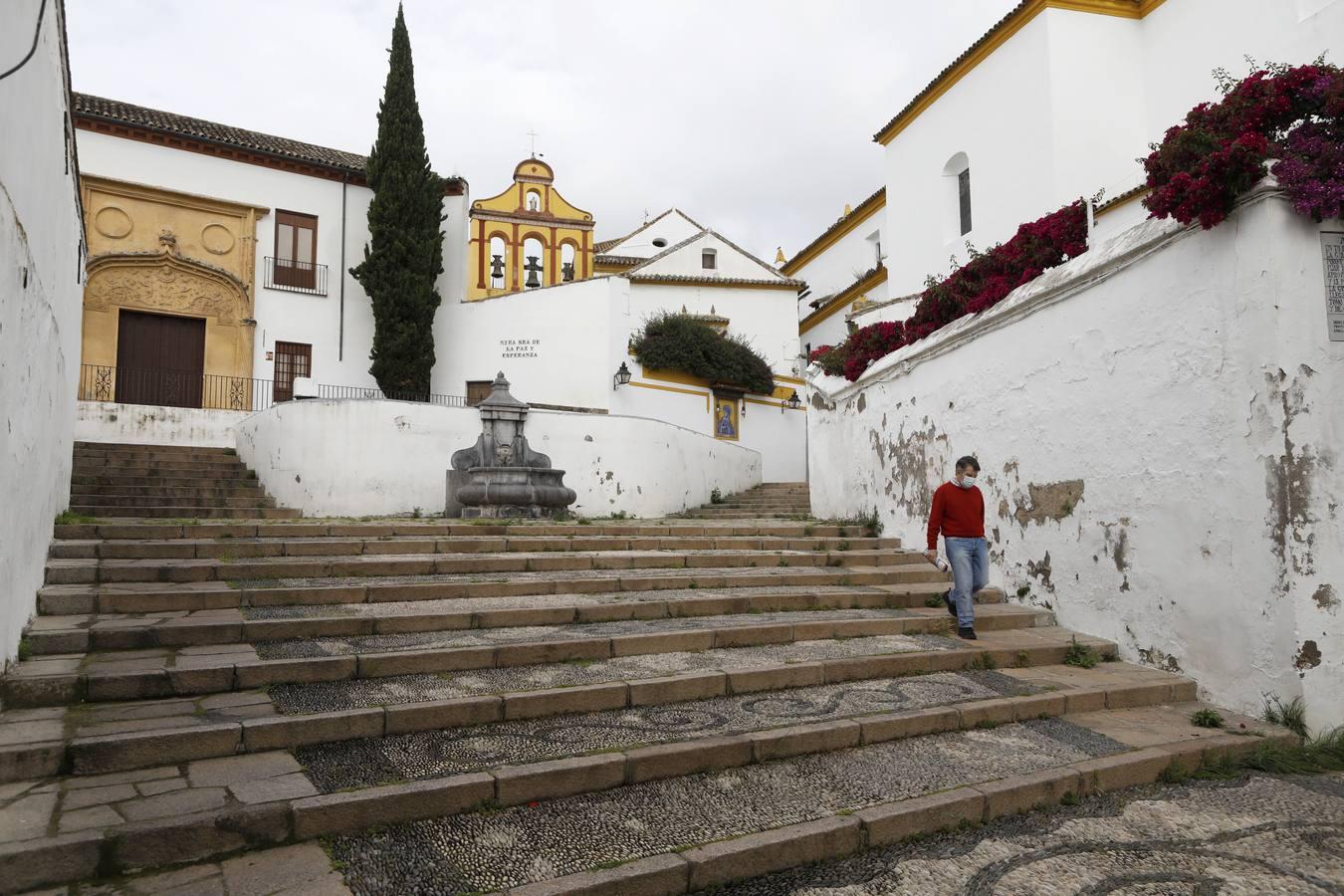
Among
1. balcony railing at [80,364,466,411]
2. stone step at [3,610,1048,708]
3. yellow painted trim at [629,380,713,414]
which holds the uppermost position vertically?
yellow painted trim at [629,380,713,414]

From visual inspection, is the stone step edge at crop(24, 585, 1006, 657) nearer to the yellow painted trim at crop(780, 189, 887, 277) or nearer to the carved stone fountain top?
the carved stone fountain top

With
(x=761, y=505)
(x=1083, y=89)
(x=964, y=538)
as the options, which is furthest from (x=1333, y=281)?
(x=1083, y=89)

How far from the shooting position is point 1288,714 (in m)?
4.83

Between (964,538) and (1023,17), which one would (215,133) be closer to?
(1023,17)

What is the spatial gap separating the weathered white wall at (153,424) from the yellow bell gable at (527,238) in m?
8.67

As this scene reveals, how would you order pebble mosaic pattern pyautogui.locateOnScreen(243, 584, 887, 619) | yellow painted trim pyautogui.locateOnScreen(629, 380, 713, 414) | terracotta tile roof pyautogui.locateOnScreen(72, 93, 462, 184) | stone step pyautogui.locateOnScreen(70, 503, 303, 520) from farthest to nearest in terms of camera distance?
yellow painted trim pyautogui.locateOnScreen(629, 380, 713, 414) < terracotta tile roof pyautogui.locateOnScreen(72, 93, 462, 184) < stone step pyautogui.locateOnScreen(70, 503, 303, 520) < pebble mosaic pattern pyautogui.locateOnScreen(243, 584, 887, 619)

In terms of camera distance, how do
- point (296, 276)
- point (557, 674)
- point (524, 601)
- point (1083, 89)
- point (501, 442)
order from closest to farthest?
point (557, 674) < point (524, 601) < point (501, 442) < point (1083, 89) < point (296, 276)

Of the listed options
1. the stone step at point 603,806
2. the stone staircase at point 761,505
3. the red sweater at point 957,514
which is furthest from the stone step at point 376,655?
the stone staircase at point 761,505

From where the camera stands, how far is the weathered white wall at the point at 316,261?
2112 cm

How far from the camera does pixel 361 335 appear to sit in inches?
885

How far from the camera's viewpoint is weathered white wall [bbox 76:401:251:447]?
15688mm

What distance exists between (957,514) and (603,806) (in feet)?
13.2

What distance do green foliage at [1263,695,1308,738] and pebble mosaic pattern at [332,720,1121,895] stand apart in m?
1.20

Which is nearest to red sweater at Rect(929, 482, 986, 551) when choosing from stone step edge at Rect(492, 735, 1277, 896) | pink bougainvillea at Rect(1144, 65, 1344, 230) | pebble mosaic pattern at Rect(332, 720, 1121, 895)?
pebble mosaic pattern at Rect(332, 720, 1121, 895)
